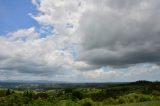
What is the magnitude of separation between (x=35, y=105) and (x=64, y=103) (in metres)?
6.12

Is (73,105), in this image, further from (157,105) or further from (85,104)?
(157,105)

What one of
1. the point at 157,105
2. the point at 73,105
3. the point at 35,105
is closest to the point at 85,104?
the point at 73,105

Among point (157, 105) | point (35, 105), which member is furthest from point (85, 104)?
point (157, 105)

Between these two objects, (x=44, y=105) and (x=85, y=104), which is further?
(x=85, y=104)

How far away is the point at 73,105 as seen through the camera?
43.2 meters

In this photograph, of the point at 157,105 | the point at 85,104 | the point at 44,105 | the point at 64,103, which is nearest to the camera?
the point at 157,105

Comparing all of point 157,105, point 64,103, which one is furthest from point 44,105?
point 157,105

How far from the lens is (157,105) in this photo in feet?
83.8

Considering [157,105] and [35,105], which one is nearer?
[157,105]

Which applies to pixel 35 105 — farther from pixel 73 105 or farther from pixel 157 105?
pixel 157 105

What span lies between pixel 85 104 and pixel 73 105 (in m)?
12.6

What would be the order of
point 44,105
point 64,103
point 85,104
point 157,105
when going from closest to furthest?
point 157,105 < point 44,105 < point 64,103 < point 85,104

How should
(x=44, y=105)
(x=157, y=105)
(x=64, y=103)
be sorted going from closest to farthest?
(x=157, y=105)
(x=44, y=105)
(x=64, y=103)

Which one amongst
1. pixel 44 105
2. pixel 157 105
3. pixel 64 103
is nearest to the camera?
pixel 157 105
